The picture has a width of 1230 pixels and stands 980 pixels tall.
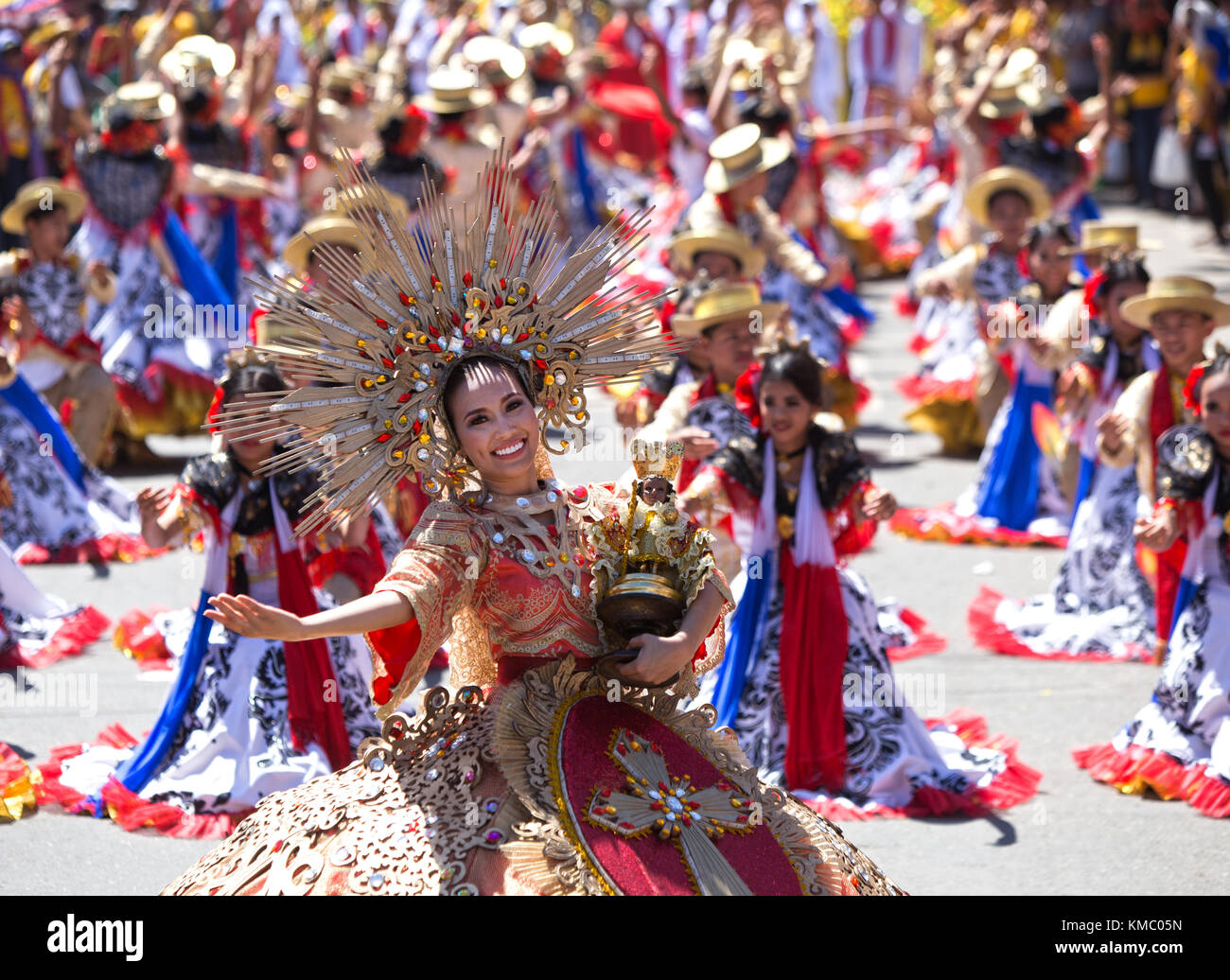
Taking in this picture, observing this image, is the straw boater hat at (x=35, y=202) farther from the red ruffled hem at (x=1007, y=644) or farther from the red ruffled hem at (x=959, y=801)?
the red ruffled hem at (x=959, y=801)

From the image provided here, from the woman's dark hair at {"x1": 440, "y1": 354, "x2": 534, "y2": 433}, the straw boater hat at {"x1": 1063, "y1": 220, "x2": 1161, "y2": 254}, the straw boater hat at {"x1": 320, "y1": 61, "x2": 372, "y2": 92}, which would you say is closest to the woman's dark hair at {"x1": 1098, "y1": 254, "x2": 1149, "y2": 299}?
the straw boater hat at {"x1": 1063, "y1": 220, "x2": 1161, "y2": 254}

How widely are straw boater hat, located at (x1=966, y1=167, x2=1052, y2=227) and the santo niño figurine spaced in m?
6.24

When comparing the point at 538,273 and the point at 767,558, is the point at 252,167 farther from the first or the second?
the point at 538,273

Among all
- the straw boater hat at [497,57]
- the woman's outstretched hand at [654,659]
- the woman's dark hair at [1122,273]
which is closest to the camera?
the woman's outstretched hand at [654,659]

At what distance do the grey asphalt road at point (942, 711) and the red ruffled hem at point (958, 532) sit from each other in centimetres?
7

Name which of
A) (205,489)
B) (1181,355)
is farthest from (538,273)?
(1181,355)

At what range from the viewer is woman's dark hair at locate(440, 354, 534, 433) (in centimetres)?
377

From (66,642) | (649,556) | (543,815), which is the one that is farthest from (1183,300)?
(66,642)

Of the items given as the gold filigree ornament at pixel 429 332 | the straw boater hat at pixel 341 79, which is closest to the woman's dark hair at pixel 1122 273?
the gold filigree ornament at pixel 429 332

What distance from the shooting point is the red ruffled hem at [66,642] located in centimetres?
684

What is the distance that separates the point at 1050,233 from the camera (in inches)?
346

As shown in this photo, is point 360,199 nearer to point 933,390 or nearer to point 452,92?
point 933,390

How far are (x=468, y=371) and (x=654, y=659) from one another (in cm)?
75

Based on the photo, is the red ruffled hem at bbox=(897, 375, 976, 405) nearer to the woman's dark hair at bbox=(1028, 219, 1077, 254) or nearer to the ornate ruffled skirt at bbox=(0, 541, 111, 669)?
the woman's dark hair at bbox=(1028, 219, 1077, 254)
